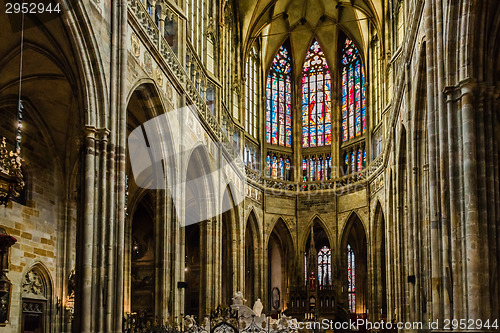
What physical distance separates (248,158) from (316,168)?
4758mm

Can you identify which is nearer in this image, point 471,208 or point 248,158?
point 471,208

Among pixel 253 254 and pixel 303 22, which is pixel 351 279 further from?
pixel 303 22

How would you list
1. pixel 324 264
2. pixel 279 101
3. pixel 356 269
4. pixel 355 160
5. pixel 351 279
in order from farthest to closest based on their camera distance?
1. pixel 324 264
2. pixel 279 101
3. pixel 351 279
4. pixel 356 269
5. pixel 355 160

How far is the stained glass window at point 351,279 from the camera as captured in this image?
4000cm

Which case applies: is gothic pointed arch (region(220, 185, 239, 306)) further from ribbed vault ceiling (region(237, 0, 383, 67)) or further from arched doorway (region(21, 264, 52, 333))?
arched doorway (region(21, 264, 52, 333))

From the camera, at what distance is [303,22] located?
40.1 meters

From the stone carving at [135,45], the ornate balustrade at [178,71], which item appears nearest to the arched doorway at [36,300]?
the stone carving at [135,45]

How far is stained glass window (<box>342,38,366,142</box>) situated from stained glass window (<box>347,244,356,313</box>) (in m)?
7.17

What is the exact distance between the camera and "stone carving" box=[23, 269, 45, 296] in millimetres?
20484

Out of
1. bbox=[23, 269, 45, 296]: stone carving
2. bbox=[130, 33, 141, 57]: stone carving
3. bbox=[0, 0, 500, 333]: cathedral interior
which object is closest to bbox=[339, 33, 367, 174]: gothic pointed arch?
bbox=[0, 0, 500, 333]: cathedral interior

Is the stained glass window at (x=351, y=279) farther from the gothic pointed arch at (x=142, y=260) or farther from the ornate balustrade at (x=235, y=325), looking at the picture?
the ornate balustrade at (x=235, y=325)

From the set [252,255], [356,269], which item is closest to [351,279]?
[356,269]

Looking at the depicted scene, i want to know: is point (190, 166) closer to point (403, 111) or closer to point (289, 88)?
point (403, 111)

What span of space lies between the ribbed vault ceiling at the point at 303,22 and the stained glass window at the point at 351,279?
11.9 metres
